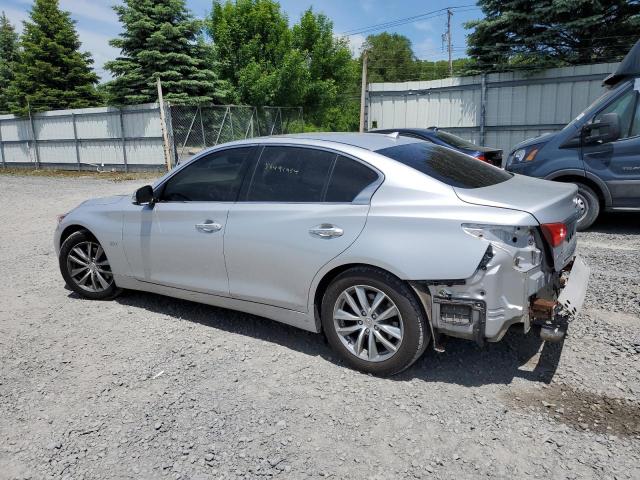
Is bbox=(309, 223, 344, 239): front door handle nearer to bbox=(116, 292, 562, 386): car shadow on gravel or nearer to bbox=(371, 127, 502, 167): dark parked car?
bbox=(116, 292, 562, 386): car shadow on gravel

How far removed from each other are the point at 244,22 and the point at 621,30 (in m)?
16.9

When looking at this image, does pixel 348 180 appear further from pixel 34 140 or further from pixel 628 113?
pixel 34 140

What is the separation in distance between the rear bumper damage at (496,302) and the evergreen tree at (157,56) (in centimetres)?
1908

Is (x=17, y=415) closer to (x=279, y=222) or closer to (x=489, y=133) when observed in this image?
(x=279, y=222)

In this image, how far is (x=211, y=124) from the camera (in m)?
20.4

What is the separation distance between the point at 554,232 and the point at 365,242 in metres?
1.16

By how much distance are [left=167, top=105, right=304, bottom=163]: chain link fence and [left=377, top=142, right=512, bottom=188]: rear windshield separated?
14.6 m

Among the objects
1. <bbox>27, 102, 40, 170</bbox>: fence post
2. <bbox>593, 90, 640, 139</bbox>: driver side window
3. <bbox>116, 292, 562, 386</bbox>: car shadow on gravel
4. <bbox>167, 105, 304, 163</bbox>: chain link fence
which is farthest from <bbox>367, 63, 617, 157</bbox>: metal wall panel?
<bbox>27, 102, 40, 170</bbox>: fence post

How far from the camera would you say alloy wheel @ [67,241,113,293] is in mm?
4898

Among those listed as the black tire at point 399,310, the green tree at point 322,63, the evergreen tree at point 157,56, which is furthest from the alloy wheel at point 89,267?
the green tree at point 322,63

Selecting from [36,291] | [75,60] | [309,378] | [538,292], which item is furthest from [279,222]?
[75,60]

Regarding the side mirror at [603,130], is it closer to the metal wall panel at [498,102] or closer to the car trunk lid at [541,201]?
the car trunk lid at [541,201]

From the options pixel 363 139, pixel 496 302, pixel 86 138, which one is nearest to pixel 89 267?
pixel 363 139

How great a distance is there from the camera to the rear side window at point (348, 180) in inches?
135
